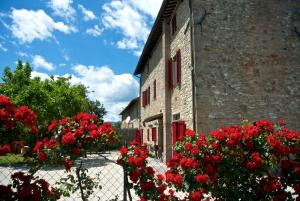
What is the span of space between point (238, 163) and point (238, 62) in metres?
6.44

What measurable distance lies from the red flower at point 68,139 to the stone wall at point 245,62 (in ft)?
21.2

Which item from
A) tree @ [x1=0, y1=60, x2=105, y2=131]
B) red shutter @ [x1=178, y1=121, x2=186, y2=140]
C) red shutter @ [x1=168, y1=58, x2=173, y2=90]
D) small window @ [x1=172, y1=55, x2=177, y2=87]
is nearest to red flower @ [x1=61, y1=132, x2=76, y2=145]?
red shutter @ [x1=178, y1=121, x2=186, y2=140]

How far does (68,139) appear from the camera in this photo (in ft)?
12.8

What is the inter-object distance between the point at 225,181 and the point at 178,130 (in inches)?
281

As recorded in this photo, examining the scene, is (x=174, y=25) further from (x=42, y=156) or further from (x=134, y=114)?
(x=134, y=114)

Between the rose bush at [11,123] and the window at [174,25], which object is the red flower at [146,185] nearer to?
the rose bush at [11,123]

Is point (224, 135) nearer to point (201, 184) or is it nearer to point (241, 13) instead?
point (201, 184)

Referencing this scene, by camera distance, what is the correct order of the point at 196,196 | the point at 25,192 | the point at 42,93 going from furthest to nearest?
the point at 42,93 → the point at 196,196 → the point at 25,192

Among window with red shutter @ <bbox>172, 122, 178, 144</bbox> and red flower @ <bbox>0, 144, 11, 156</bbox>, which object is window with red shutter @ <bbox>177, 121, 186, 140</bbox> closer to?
window with red shutter @ <bbox>172, 122, 178, 144</bbox>

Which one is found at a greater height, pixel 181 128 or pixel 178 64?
pixel 178 64

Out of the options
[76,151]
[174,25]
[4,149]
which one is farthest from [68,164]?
[174,25]

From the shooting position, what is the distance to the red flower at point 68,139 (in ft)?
12.8

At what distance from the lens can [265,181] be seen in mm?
4672

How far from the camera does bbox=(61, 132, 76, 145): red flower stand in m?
3.89
